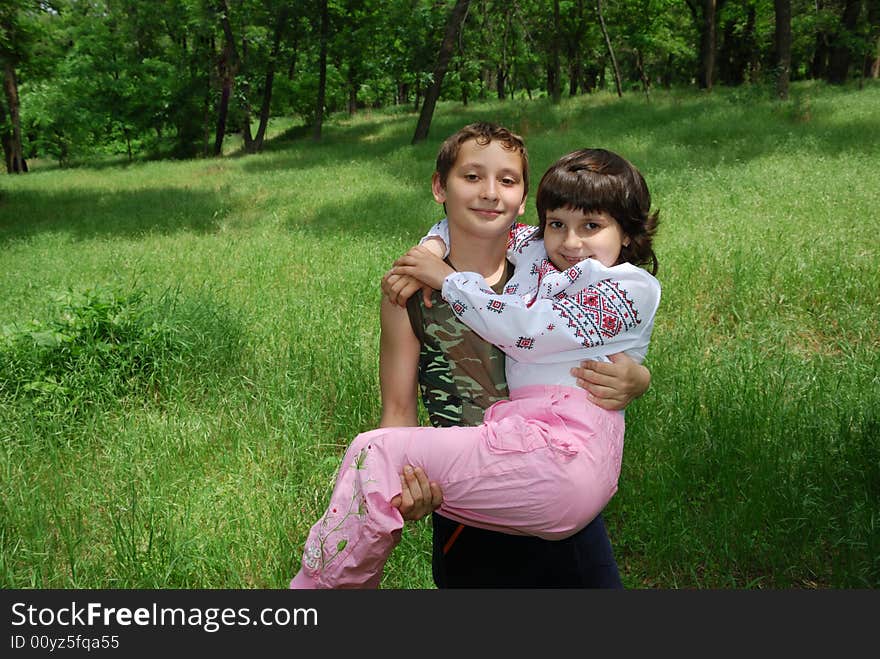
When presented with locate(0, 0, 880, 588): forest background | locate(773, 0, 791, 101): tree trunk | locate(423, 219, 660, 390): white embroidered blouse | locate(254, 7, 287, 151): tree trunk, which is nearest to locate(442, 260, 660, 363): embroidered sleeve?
locate(423, 219, 660, 390): white embroidered blouse

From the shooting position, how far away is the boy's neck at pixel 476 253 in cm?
216

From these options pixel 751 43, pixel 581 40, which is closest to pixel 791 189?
pixel 581 40

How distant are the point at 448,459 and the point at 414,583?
1.28 m

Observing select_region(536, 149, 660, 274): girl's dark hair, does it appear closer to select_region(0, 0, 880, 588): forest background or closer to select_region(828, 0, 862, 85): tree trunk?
select_region(0, 0, 880, 588): forest background

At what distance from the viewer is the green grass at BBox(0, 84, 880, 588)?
9.49 feet

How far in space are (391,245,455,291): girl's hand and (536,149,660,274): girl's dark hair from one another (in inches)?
16.6

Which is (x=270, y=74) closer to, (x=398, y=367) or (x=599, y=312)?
(x=398, y=367)

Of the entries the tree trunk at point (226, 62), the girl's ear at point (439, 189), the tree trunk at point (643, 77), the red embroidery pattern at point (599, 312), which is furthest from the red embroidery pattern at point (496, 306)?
the tree trunk at point (226, 62)

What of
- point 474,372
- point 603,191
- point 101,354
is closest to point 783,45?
point 101,354

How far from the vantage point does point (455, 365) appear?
6.65 ft

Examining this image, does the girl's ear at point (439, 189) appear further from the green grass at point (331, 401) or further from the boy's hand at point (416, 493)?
the green grass at point (331, 401)

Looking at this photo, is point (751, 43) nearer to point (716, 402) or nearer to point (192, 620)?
point (716, 402)

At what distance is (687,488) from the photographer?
10.8ft

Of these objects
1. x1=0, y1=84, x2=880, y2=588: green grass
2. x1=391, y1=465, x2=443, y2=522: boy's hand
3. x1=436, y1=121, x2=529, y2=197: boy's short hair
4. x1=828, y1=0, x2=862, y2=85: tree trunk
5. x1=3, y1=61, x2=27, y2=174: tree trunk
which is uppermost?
x1=828, y1=0, x2=862, y2=85: tree trunk
